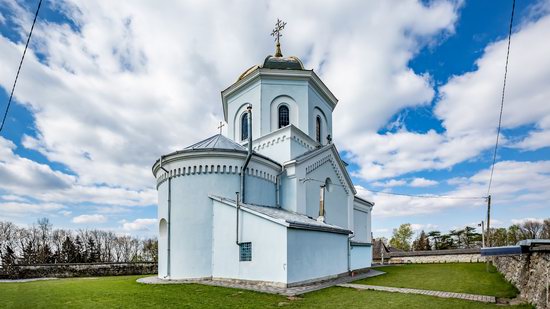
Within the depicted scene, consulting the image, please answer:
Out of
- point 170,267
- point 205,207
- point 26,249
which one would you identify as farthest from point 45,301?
point 26,249

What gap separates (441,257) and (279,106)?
2422cm

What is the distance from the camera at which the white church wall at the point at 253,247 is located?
36.8 feet

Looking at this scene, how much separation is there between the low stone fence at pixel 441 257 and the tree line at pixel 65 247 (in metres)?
25.0

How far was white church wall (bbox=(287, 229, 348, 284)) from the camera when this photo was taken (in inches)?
446

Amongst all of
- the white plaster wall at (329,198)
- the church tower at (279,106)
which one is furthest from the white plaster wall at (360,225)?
the church tower at (279,106)

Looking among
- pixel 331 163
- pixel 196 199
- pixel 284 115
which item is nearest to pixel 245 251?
pixel 196 199

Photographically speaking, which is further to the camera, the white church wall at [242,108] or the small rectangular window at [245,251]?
the white church wall at [242,108]

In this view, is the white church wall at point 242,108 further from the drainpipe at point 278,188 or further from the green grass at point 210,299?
the green grass at point 210,299

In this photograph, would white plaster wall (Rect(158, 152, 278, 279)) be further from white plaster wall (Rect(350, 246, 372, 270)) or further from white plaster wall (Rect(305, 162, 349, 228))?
white plaster wall (Rect(350, 246, 372, 270))

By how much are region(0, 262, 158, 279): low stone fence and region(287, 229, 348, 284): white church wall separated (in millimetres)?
13817

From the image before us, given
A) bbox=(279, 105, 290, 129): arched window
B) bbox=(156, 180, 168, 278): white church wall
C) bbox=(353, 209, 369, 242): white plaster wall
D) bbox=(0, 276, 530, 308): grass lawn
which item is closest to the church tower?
bbox=(279, 105, 290, 129): arched window

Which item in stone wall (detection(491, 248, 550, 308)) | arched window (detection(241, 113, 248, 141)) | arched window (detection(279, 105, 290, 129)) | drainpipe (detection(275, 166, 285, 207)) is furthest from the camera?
arched window (detection(241, 113, 248, 141))

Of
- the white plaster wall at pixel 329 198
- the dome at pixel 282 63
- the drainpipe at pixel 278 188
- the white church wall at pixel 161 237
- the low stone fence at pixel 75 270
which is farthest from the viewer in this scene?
the dome at pixel 282 63

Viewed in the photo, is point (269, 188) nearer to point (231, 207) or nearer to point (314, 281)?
point (231, 207)
